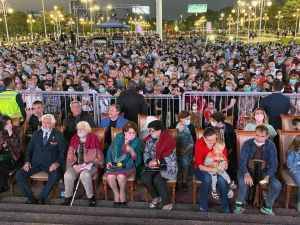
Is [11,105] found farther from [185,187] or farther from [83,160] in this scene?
[185,187]

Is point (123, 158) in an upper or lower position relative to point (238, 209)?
upper

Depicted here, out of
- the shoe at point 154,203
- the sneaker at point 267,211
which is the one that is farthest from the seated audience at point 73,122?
the sneaker at point 267,211

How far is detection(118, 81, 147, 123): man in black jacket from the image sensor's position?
23.4 feet

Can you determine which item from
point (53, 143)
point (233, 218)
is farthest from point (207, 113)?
point (53, 143)

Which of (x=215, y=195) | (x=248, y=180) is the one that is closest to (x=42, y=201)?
(x=215, y=195)

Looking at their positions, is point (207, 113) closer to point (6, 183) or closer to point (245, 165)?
point (245, 165)

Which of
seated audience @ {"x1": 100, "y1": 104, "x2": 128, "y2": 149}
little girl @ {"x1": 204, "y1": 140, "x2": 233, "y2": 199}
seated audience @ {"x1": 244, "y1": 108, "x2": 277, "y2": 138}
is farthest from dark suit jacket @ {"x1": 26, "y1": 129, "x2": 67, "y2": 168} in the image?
seated audience @ {"x1": 244, "y1": 108, "x2": 277, "y2": 138}

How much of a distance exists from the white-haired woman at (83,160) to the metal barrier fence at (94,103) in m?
1.69

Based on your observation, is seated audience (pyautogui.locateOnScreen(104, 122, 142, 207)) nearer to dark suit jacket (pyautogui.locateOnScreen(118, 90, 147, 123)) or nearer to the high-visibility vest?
dark suit jacket (pyautogui.locateOnScreen(118, 90, 147, 123))

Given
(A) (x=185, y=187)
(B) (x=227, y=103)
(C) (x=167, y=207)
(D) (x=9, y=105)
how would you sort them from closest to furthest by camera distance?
(C) (x=167, y=207) < (A) (x=185, y=187) < (D) (x=9, y=105) < (B) (x=227, y=103)

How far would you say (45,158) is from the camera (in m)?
5.83

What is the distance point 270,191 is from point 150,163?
70.7 inches

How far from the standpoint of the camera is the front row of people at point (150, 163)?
207 inches

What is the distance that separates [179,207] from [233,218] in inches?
32.7
